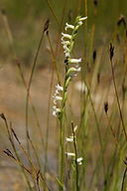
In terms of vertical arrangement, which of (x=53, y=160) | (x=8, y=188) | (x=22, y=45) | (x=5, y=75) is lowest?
(x=8, y=188)

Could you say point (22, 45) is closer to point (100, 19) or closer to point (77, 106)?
point (100, 19)

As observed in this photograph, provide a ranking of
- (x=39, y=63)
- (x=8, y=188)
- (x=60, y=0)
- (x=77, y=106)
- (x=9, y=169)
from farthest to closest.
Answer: (x=60, y=0)
(x=39, y=63)
(x=77, y=106)
(x=9, y=169)
(x=8, y=188)

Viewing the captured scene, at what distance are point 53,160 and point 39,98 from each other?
283 cm

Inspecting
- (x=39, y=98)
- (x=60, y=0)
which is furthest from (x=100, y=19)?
(x=39, y=98)

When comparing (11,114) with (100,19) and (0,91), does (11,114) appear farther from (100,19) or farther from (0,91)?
(100,19)

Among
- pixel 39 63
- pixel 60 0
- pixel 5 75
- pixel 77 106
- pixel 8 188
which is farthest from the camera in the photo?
pixel 60 0

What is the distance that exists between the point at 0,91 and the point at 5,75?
1288 millimetres

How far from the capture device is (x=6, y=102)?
255 inches

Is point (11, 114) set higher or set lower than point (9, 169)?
higher

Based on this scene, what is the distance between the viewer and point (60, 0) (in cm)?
970

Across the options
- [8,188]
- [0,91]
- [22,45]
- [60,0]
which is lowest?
[8,188]

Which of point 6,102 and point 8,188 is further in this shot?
point 6,102

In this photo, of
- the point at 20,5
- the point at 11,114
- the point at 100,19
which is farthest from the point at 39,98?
the point at 20,5

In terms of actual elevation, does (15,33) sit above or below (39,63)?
above
